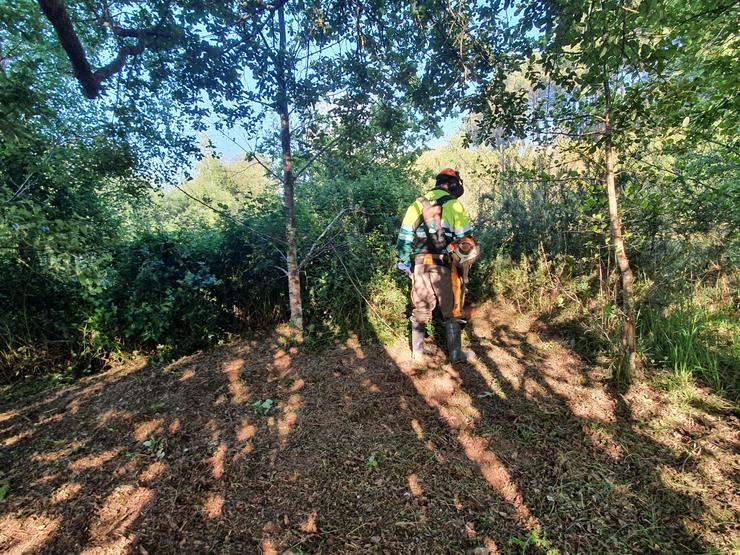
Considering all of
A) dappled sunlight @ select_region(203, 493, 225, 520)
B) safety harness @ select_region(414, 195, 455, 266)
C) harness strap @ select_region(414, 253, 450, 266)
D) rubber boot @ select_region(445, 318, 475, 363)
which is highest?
safety harness @ select_region(414, 195, 455, 266)

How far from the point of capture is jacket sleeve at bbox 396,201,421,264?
3611 mm

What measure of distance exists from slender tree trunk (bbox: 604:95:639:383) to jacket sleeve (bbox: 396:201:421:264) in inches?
69.4

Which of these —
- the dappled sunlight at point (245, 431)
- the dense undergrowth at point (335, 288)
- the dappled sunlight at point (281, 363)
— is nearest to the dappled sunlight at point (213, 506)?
the dappled sunlight at point (245, 431)

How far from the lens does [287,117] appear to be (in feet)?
11.8

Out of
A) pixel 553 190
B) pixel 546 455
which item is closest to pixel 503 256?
Answer: pixel 553 190

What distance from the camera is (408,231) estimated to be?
12.0 feet

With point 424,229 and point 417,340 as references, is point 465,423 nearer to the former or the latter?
point 417,340

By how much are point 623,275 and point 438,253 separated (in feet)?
5.63

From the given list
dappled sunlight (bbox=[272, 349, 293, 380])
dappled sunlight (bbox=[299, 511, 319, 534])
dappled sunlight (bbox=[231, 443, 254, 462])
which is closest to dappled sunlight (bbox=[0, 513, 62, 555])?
dappled sunlight (bbox=[231, 443, 254, 462])

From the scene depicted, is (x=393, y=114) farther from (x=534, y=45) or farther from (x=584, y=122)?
(x=584, y=122)

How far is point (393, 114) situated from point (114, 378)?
4643 millimetres

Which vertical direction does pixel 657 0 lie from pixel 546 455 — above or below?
above

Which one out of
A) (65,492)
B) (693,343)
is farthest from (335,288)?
(693,343)

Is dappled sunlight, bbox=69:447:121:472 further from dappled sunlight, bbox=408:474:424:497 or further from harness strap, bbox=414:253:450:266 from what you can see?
harness strap, bbox=414:253:450:266
